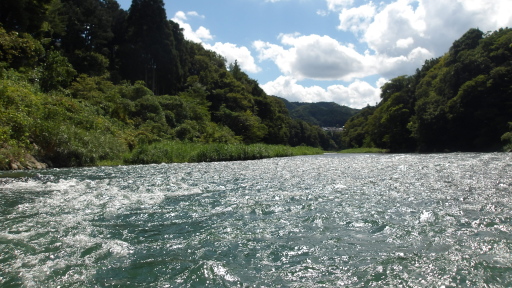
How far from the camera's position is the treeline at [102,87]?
19641 mm

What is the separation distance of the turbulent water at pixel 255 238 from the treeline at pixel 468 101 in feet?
117

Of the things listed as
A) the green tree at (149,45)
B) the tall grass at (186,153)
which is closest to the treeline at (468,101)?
the tall grass at (186,153)

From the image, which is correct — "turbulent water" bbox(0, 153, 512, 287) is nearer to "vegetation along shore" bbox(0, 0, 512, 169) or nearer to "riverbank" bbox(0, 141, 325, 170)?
"riverbank" bbox(0, 141, 325, 170)

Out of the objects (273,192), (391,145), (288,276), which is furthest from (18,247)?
(391,145)

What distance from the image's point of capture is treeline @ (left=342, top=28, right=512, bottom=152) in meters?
44.2

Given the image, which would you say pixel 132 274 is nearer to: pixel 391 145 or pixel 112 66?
pixel 112 66

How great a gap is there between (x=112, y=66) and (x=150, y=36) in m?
7.80

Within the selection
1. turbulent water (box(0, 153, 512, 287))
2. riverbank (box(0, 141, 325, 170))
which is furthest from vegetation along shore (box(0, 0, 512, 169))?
turbulent water (box(0, 153, 512, 287))

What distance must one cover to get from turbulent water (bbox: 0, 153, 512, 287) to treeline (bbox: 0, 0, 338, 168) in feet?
25.7

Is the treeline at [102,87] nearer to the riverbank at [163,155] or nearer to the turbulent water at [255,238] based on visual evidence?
the riverbank at [163,155]

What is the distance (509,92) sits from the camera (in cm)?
4353

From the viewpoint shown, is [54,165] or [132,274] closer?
[132,274]

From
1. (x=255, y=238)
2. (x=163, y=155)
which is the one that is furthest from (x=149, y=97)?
(x=255, y=238)

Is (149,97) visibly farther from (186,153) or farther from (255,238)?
(255,238)
